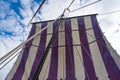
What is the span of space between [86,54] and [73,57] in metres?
A: 0.40

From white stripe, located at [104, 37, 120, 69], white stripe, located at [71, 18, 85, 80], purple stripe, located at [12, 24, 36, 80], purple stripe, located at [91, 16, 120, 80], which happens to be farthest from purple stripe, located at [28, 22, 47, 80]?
white stripe, located at [104, 37, 120, 69]

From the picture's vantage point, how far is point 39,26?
277 inches

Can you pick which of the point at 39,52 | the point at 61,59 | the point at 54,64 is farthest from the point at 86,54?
the point at 39,52

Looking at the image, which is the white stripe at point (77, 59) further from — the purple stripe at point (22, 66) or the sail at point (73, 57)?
the purple stripe at point (22, 66)

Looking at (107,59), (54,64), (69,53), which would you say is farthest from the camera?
Answer: (69,53)

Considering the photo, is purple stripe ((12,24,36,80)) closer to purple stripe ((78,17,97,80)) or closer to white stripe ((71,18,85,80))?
white stripe ((71,18,85,80))

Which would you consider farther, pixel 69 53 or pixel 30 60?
pixel 69 53

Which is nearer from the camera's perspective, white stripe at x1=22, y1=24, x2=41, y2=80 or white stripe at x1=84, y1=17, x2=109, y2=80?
white stripe at x1=84, y1=17, x2=109, y2=80

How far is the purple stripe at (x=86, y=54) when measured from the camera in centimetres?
475

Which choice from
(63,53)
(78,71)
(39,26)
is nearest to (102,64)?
(78,71)

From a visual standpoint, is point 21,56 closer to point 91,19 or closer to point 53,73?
point 53,73

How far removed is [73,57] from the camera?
540cm

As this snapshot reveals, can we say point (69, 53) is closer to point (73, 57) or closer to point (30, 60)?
point (73, 57)

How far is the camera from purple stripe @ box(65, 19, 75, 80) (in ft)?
16.2
